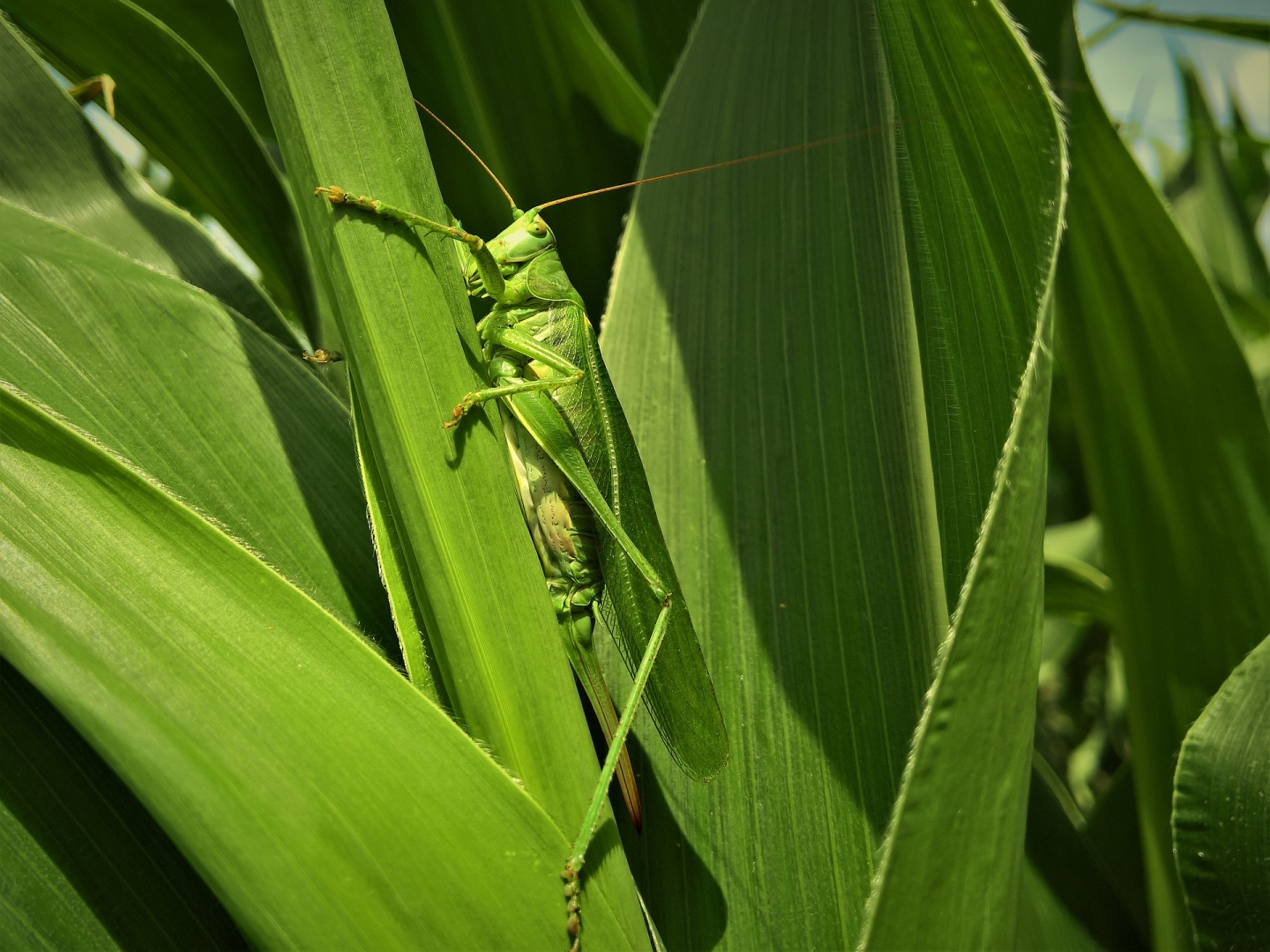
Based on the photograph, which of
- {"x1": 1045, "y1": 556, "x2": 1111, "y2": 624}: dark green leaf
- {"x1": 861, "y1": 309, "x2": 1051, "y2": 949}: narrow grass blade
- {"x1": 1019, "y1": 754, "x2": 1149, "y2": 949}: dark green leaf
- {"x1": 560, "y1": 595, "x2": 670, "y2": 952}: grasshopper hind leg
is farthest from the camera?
{"x1": 1045, "y1": 556, "x2": 1111, "y2": 624}: dark green leaf

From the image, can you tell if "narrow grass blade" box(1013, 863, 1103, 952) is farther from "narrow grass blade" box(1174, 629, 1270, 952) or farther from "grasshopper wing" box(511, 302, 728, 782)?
"grasshopper wing" box(511, 302, 728, 782)

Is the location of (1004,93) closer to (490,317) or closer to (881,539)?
(881,539)

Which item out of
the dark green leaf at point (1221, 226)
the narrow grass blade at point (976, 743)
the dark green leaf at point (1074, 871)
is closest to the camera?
the narrow grass blade at point (976, 743)

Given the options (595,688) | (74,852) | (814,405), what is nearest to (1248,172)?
(814,405)

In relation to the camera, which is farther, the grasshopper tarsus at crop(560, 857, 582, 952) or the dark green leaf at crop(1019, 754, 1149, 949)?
the dark green leaf at crop(1019, 754, 1149, 949)

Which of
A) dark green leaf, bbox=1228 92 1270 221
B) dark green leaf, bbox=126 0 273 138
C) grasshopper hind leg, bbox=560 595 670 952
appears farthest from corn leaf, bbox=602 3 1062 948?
dark green leaf, bbox=1228 92 1270 221

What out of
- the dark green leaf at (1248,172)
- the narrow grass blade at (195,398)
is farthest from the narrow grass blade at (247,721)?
the dark green leaf at (1248,172)

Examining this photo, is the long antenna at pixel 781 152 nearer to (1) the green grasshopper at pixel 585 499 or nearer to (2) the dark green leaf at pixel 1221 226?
(1) the green grasshopper at pixel 585 499
